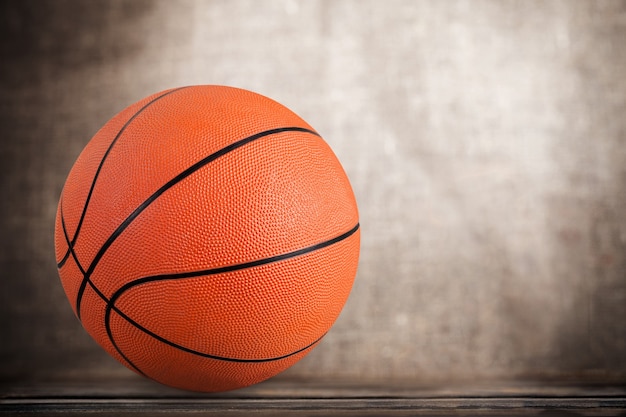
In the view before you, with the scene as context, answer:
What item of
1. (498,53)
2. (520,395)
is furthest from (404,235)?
(498,53)

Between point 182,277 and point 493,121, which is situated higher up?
point 493,121

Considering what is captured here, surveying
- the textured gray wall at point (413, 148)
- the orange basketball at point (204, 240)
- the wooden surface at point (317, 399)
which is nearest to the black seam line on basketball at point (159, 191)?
the orange basketball at point (204, 240)

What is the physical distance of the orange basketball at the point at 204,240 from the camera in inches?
41.3

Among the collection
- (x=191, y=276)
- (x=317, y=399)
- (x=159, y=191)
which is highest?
(x=159, y=191)

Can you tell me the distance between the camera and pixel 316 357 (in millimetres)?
1856

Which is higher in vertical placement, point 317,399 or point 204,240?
point 204,240

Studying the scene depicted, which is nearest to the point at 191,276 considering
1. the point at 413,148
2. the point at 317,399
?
the point at 317,399

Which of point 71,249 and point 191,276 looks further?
point 71,249

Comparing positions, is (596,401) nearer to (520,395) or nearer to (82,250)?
(520,395)

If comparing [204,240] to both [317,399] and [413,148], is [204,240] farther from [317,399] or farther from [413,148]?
[413,148]

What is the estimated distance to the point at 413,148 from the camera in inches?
79.3

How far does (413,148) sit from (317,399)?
104cm

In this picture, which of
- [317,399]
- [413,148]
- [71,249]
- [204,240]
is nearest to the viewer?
[204,240]

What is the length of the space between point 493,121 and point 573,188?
15.7 inches
